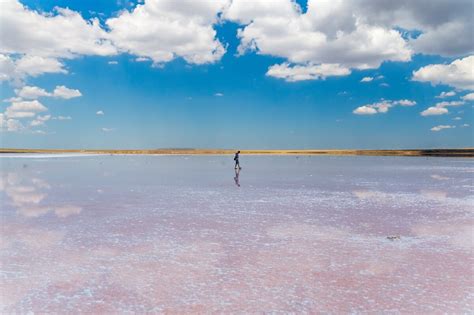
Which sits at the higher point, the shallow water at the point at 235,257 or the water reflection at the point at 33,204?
the water reflection at the point at 33,204

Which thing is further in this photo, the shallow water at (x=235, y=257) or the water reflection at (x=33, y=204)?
the water reflection at (x=33, y=204)

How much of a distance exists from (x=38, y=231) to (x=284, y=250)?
647 centimetres

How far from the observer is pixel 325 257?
8367mm

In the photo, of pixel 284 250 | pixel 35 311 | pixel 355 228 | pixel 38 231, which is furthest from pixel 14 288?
pixel 355 228

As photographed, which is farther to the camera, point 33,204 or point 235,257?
point 33,204

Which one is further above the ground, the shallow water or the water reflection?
the water reflection

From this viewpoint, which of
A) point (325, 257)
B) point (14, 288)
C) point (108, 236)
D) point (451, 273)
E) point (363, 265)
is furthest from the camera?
point (108, 236)

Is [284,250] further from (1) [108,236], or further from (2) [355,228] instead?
(1) [108,236]

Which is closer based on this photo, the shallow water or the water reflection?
the shallow water

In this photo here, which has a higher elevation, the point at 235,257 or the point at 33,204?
the point at 33,204

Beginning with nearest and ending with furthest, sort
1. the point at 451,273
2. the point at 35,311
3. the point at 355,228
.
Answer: the point at 35,311, the point at 451,273, the point at 355,228

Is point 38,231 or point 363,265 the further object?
point 38,231

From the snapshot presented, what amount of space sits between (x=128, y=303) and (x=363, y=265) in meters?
4.43

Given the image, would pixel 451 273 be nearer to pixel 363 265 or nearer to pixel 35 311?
pixel 363 265
